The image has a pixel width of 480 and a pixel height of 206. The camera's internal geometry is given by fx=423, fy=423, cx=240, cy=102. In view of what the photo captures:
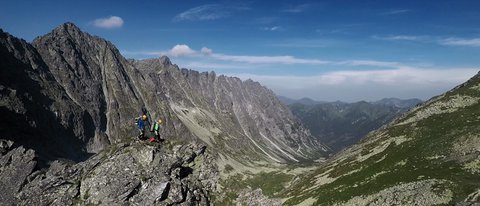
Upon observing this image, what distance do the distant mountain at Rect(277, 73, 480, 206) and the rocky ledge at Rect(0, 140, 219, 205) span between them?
28.3m

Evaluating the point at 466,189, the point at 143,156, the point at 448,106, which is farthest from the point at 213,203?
the point at 448,106

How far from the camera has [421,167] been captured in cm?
7625

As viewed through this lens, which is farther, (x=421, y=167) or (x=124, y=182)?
(x=421, y=167)

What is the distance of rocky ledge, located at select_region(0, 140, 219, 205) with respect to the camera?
5941cm

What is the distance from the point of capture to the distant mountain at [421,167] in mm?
61688

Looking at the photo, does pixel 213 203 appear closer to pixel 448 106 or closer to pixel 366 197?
pixel 366 197

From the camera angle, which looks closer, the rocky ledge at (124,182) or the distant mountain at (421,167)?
the rocky ledge at (124,182)

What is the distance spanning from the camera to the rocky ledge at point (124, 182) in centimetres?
5941

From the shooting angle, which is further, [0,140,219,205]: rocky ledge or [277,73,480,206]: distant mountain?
[277,73,480,206]: distant mountain

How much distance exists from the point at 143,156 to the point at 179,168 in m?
6.04

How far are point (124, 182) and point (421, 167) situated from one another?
51.8 m

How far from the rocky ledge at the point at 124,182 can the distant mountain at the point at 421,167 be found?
92.7ft

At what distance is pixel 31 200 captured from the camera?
6166 cm

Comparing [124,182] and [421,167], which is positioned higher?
[421,167]
